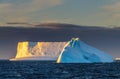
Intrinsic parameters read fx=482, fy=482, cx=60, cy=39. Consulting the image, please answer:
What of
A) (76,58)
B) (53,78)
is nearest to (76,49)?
(76,58)

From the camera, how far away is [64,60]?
14488 cm

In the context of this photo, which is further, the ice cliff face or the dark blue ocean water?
the ice cliff face

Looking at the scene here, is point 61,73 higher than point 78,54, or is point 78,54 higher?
point 61,73

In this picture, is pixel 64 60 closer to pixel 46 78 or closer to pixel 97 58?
pixel 97 58

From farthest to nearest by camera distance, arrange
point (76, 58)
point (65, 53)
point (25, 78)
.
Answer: point (76, 58) → point (65, 53) → point (25, 78)

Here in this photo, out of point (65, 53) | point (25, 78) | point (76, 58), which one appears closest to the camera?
point (25, 78)

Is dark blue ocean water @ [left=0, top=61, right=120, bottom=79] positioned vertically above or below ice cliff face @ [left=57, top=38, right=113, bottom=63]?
above

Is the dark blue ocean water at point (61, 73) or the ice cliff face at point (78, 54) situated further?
the ice cliff face at point (78, 54)

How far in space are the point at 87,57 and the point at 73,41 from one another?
25.6 ft

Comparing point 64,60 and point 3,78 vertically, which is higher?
point 3,78

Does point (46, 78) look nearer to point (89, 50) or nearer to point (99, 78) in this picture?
point (99, 78)

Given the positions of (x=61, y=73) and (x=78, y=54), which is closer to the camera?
(x=61, y=73)

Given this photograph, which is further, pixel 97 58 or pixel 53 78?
pixel 97 58

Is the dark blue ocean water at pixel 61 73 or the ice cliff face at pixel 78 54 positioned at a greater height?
the dark blue ocean water at pixel 61 73
